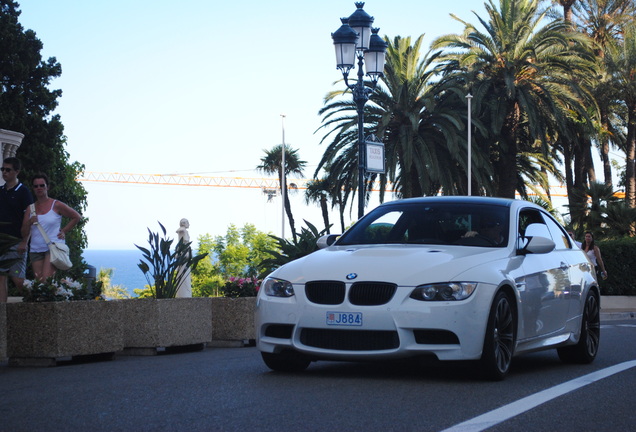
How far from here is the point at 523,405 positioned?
21.4ft

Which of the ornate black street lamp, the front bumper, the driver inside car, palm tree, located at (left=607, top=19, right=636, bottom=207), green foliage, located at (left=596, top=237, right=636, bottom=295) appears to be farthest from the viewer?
palm tree, located at (left=607, top=19, right=636, bottom=207)

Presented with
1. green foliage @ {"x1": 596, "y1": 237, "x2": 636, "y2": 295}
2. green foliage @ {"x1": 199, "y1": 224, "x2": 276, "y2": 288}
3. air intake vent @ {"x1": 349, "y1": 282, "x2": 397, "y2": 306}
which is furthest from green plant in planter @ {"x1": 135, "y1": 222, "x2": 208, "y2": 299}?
green foliage @ {"x1": 199, "y1": 224, "x2": 276, "y2": 288}

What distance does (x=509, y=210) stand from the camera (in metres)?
9.09

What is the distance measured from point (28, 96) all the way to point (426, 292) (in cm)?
4547

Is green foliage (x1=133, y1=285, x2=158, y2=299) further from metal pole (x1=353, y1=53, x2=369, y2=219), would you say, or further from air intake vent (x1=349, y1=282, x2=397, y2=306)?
metal pole (x1=353, y1=53, x2=369, y2=219)

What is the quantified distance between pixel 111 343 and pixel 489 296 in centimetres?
424

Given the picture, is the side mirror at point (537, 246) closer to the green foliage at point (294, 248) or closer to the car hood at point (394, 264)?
the car hood at point (394, 264)

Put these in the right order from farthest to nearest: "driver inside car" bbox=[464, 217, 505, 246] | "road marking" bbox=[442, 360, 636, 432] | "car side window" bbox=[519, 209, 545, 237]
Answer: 1. "car side window" bbox=[519, 209, 545, 237]
2. "driver inside car" bbox=[464, 217, 505, 246]
3. "road marking" bbox=[442, 360, 636, 432]

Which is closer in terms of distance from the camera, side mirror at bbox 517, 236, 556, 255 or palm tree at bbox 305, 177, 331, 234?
side mirror at bbox 517, 236, 556, 255

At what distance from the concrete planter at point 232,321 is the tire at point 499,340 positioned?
16.9 feet

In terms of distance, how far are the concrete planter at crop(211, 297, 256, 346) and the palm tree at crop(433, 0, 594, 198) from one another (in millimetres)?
28207

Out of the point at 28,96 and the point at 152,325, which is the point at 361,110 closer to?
the point at 152,325

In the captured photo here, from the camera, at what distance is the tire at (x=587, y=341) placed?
9.74 metres

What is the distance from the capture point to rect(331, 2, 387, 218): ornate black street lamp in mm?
19953
